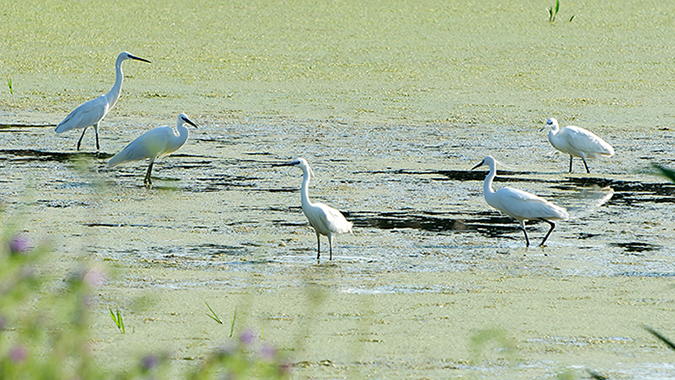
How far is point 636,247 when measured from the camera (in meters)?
5.60

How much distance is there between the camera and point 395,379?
335 cm

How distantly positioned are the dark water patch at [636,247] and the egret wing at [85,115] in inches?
198

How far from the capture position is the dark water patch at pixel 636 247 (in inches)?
217

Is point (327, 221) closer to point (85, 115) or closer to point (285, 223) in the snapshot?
point (285, 223)

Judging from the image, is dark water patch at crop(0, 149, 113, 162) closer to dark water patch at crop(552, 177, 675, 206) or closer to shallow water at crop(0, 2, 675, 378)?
shallow water at crop(0, 2, 675, 378)

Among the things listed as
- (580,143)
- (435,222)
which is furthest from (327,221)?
(580,143)

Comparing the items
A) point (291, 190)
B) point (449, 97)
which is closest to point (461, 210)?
point (291, 190)

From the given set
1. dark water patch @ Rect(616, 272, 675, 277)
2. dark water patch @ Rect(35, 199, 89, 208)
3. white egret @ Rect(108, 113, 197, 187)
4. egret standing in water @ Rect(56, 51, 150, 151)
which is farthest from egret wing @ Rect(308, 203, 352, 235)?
egret standing in water @ Rect(56, 51, 150, 151)

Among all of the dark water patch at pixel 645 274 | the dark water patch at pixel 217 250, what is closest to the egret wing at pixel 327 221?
the dark water patch at pixel 217 250

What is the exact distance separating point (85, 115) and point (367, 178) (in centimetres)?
283

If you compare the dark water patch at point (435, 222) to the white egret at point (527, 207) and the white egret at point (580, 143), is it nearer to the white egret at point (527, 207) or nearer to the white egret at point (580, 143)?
the white egret at point (527, 207)

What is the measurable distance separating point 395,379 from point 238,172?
15.1 ft

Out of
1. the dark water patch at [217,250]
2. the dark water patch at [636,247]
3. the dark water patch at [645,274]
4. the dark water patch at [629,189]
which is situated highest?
the dark water patch at [217,250]

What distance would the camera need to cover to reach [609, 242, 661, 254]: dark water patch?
552 cm
